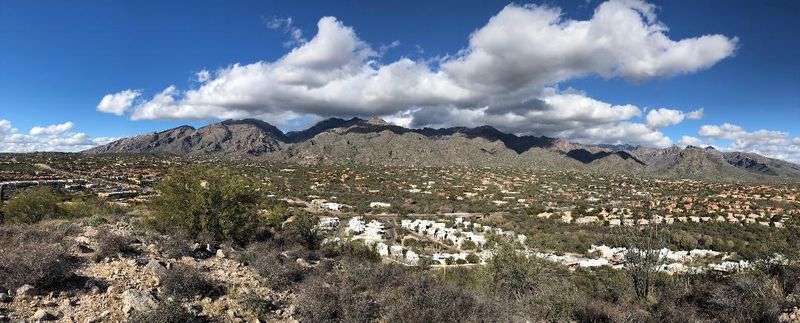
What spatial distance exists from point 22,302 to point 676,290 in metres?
19.1

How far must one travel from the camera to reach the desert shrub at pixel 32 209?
66.1 ft

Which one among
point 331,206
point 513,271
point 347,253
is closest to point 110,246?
point 347,253

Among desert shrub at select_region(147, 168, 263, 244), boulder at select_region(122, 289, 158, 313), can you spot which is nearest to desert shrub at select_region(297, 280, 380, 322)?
boulder at select_region(122, 289, 158, 313)

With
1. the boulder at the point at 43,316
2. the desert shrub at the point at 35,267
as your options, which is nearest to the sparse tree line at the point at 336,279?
the desert shrub at the point at 35,267

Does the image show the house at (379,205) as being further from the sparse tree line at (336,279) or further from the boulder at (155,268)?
the boulder at (155,268)

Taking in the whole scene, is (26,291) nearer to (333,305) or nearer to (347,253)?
(333,305)

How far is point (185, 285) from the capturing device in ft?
33.7

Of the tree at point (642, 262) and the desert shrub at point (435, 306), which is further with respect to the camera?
the tree at point (642, 262)

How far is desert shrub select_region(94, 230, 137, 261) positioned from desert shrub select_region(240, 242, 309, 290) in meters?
3.26

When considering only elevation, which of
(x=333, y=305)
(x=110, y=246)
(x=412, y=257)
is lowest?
(x=412, y=257)

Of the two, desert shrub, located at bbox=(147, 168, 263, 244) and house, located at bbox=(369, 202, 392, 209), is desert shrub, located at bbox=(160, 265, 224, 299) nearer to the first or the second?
desert shrub, located at bbox=(147, 168, 263, 244)

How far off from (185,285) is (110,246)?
11.1 feet

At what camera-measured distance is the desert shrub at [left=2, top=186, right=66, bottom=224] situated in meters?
20.1

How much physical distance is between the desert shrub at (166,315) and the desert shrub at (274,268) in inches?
124
